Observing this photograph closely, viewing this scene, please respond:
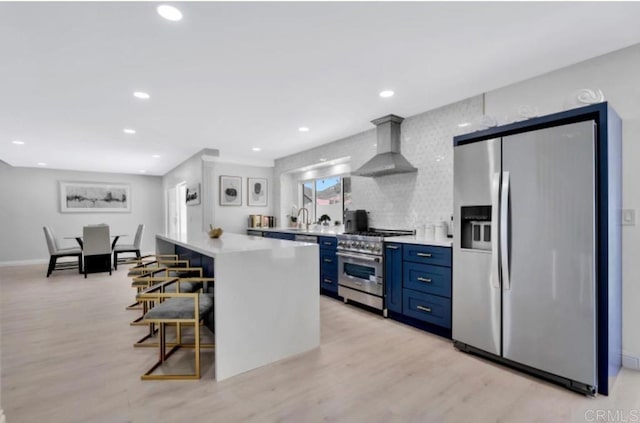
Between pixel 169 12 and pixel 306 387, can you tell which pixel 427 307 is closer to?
pixel 306 387

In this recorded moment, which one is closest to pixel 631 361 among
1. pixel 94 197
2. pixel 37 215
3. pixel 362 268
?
pixel 362 268

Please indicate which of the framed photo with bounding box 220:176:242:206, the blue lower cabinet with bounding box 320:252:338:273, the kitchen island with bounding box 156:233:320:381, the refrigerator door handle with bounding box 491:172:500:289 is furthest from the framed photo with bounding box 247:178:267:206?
the refrigerator door handle with bounding box 491:172:500:289

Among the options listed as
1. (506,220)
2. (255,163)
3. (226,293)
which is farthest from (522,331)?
(255,163)

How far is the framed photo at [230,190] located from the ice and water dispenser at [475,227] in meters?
4.64

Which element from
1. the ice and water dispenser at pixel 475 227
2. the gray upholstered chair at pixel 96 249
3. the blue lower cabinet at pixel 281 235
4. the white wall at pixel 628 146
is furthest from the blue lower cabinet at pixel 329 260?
the gray upholstered chair at pixel 96 249

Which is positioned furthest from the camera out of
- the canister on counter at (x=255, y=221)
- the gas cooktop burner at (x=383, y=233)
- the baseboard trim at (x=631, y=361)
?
the canister on counter at (x=255, y=221)

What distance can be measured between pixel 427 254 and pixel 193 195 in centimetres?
502

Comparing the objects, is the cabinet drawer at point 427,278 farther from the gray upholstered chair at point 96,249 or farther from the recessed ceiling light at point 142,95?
the gray upholstered chair at point 96,249

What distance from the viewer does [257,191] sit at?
656 centimetres

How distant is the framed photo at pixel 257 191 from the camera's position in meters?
6.45

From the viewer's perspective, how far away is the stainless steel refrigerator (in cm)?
193

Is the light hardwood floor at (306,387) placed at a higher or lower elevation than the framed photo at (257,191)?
lower

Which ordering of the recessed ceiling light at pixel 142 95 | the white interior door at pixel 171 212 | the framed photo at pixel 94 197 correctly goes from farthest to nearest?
the white interior door at pixel 171 212 → the framed photo at pixel 94 197 → the recessed ceiling light at pixel 142 95

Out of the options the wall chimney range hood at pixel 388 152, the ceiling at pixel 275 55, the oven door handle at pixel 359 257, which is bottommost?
the oven door handle at pixel 359 257
